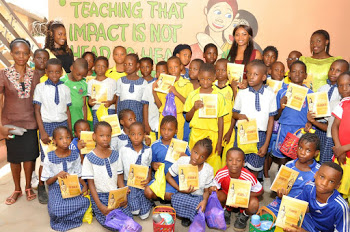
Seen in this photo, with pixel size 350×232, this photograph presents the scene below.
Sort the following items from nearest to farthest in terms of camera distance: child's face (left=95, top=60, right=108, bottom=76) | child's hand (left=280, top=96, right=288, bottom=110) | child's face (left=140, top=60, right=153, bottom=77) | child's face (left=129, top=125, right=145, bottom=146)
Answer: child's face (left=129, top=125, right=145, bottom=146), child's hand (left=280, top=96, right=288, bottom=110), child's face (left=95, top=60, right=108, bottom=76), child's face (left=140, top=60, right=153, bottom=77)

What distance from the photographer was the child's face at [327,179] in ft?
8.58

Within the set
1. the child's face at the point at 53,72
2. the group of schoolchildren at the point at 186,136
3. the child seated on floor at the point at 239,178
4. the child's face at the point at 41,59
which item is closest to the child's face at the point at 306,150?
the group of schoolchildren at the point at 186,136

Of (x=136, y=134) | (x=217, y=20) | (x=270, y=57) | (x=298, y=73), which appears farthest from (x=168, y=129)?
(x=217, y=20)

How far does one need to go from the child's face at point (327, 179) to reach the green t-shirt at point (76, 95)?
285 centimetres

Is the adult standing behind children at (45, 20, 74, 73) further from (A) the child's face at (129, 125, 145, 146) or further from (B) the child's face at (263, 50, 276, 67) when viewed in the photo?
(B) the child's face at (263, 50, 276, 67)

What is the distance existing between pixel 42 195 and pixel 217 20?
183 inches

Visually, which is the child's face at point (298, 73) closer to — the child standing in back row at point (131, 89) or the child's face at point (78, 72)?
the child standing in back row at point (131, 89)

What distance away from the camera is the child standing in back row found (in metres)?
4.17

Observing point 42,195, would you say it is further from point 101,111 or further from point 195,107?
point 195,107

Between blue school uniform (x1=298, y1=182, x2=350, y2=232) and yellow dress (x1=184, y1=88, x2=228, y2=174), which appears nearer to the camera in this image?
blue school uniform (x1=298, y1=182, x2=350, y2=232)

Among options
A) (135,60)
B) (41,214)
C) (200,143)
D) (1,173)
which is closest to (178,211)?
(200,143)

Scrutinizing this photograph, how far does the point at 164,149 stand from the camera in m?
3.52

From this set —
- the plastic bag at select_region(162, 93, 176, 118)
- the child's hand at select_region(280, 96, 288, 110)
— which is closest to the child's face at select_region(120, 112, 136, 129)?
the plastic bag at select_region(162, 93, 176, 118)

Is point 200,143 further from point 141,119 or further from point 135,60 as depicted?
point 135,60
